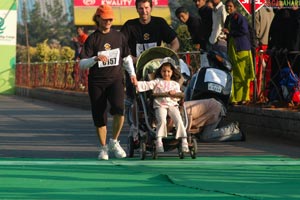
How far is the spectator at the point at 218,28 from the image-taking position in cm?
1722

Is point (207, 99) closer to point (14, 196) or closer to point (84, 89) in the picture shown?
point (14, 196)

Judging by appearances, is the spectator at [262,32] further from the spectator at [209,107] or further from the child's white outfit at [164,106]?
the child's white outfit at [164,106]

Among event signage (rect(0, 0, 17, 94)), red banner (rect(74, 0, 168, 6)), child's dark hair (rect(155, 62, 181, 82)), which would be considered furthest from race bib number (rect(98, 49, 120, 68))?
red banner (rect(74, 0, 168, 6))

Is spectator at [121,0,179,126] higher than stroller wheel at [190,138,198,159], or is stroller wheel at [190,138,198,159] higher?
spectator at [121,0,179,126]

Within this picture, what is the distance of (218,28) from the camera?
17.3 m

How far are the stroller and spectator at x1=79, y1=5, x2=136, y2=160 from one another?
8.2 inches

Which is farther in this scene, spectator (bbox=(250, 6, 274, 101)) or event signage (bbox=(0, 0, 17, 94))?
event signage (bbox=(0, 0, 17, 94))

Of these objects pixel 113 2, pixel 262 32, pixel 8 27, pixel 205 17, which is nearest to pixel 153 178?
pixel 205 17

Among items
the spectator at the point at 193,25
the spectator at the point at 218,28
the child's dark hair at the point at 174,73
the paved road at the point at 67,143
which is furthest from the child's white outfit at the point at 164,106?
the spectator at the point at 193,25

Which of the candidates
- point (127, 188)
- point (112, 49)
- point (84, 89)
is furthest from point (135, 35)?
point (84, 89)

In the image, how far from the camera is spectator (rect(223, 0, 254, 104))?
17219 mm

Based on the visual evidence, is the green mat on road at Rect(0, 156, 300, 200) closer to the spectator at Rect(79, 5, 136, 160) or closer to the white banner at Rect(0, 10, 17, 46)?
the spectator at Rect(79, 5, 136, 160)

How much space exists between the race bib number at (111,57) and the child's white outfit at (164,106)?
41 cm

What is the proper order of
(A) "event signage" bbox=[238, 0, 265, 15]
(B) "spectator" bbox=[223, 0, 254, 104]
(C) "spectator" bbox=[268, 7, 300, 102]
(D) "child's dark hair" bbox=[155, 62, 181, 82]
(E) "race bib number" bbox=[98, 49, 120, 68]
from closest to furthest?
(E) "race bib number" bbox=[98, 49, 120, 68], (D) "child's dark hair" bbox=[155, 62, 181, 82], (C) "spectator" bbox=[268, 7, 300, 102], (B) "spectator" bbox=[223, 0, 254, 104], (A) "event signage" bbox=[238, 0, 265, 15]
